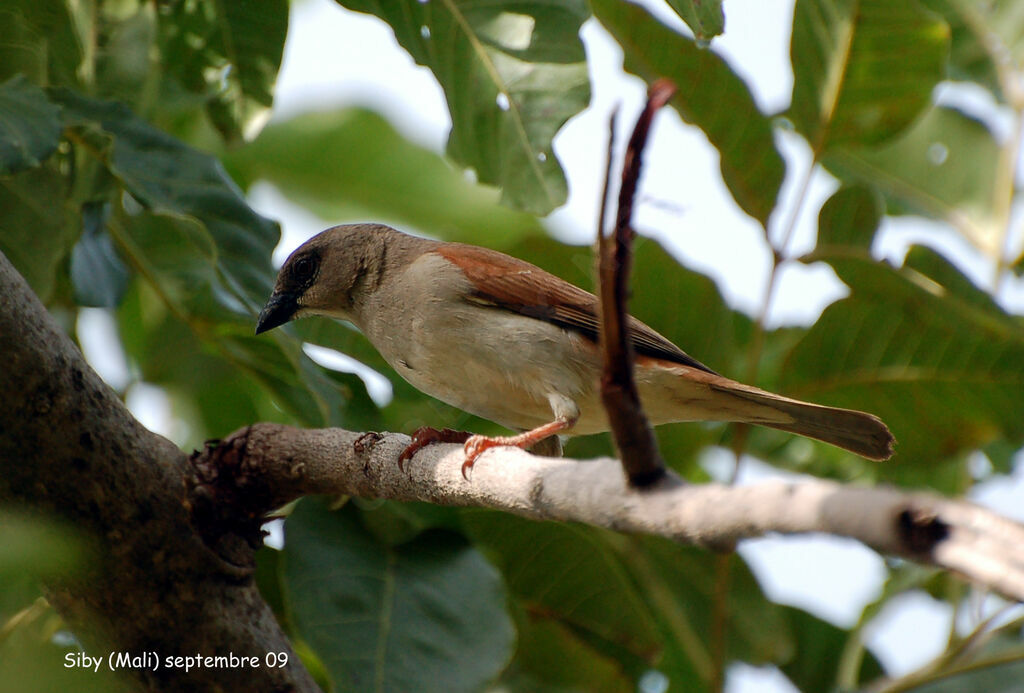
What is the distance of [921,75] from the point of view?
3527mm

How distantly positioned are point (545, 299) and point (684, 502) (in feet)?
6.76

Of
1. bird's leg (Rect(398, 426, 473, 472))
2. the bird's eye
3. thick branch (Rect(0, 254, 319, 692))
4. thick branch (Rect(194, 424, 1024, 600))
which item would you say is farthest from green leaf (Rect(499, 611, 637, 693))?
the bird's eye

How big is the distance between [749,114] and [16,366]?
8.19 ft

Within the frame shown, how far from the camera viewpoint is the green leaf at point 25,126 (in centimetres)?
250

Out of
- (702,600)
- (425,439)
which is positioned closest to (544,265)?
(425,439)

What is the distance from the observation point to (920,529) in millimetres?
998

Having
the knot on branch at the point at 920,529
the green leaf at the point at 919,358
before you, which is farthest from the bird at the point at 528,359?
the knot on branch at the point at 920,529

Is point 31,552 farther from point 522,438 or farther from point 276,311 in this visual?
point 276,311

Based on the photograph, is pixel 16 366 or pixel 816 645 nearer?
pixel 16 366

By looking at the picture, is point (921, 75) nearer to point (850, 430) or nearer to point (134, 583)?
point (850, 430)

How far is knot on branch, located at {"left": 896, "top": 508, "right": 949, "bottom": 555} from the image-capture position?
0.99m

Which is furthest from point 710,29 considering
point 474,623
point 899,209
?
point 899,209

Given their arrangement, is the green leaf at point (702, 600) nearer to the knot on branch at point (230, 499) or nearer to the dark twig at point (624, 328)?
the knot on branch at point (230, 499)

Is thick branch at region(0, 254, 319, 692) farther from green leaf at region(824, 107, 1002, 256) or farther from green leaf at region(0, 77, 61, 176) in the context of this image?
green leaf at region(824, 107, 1002, 256)
